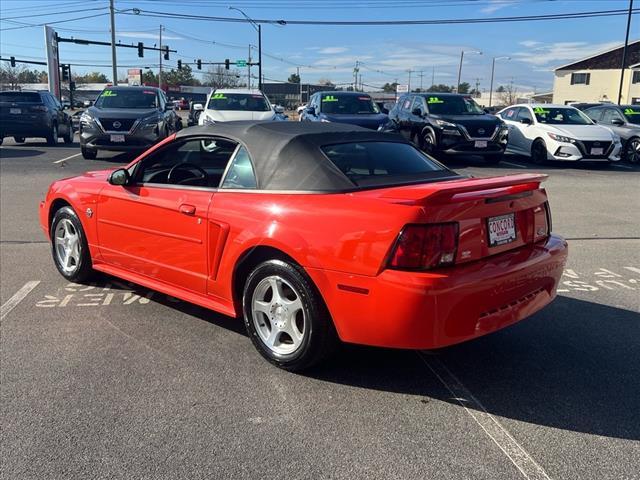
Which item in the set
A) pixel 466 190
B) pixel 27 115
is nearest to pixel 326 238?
pixel 466 190

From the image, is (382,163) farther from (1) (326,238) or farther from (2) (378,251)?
(2) (378,251)

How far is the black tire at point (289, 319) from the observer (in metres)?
3.28

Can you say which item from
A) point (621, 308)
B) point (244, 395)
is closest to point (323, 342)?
point (244, 395)

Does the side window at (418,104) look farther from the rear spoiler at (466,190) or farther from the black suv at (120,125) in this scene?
the rear spoiler at (466,190)

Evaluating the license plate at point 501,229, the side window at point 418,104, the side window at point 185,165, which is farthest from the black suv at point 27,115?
the license plate at point 501,229

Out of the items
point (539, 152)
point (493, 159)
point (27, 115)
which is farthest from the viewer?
point (27, 115)

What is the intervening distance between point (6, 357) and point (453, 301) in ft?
9.27

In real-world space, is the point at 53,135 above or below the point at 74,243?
above

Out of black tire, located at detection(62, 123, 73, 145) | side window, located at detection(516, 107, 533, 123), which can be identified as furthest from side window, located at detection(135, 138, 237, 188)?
black tire, located at detection(62, 123, 73, 145)

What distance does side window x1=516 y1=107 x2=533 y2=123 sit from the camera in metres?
16.1

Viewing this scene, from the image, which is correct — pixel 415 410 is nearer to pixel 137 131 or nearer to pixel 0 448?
pixel 0 448

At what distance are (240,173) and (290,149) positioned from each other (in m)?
0.39

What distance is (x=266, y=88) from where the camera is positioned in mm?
120938

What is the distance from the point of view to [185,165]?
15.2 feet
